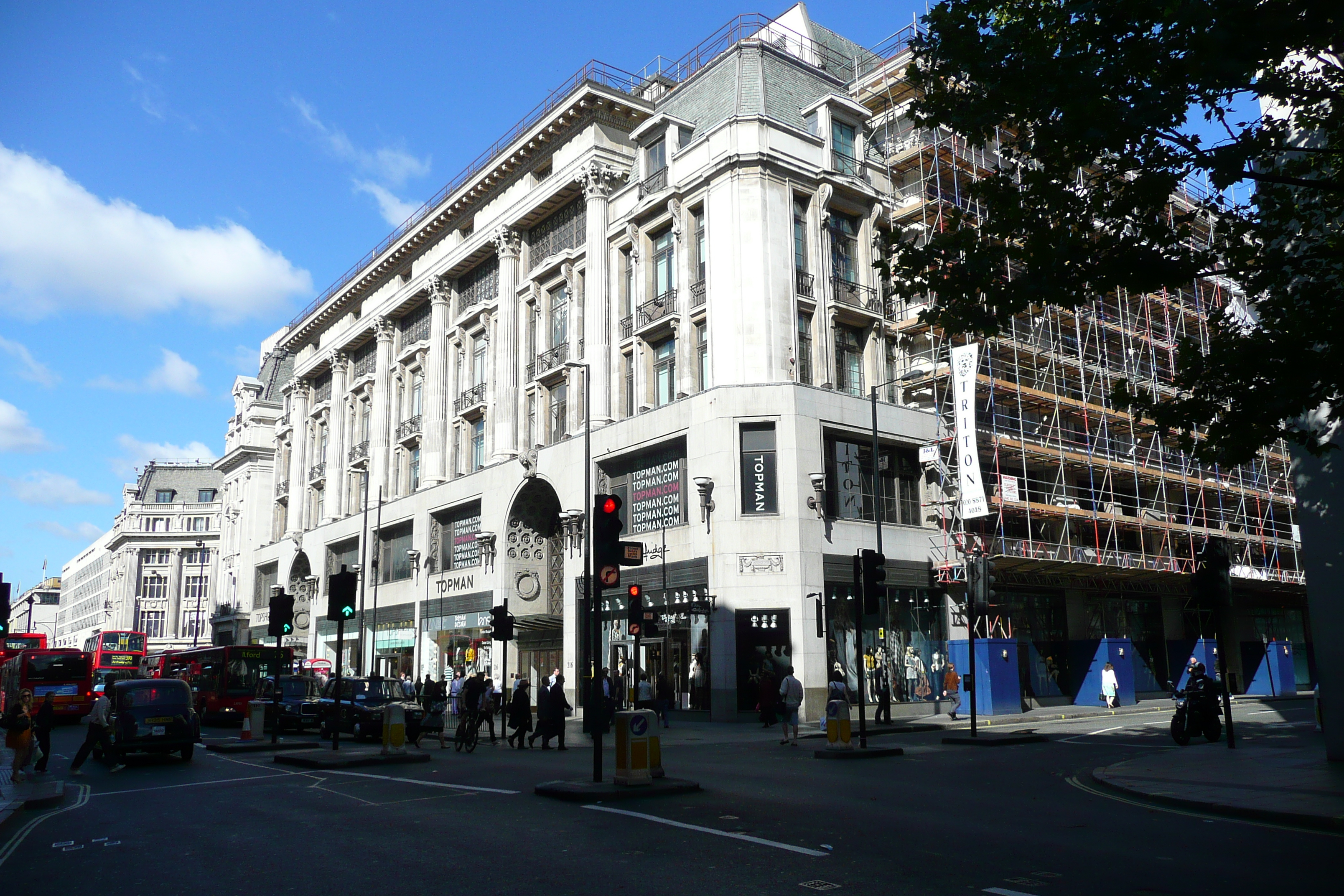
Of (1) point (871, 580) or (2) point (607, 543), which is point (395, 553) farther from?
(2) point (607, 543)

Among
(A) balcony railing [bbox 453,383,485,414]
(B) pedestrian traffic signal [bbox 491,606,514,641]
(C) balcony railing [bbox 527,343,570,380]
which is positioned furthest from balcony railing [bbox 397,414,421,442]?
(B) pedestrian traffic signal [bbox 491,606,514,641]

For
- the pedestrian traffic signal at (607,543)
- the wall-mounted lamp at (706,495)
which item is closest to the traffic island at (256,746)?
the pedestrian traffic signal at (607,543)

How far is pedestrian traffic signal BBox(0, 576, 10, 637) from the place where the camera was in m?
20.6

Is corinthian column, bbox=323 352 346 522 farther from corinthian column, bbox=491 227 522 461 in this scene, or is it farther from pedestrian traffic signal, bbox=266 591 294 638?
pedestrian traffic signal, bbox=266 591 294 638

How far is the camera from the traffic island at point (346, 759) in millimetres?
19391

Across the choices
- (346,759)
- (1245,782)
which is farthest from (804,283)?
(1245,782)

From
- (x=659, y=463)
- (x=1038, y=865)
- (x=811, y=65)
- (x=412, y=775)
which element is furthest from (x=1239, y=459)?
(x=811, y=65)

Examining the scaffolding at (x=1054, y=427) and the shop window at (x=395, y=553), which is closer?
the scaffolding at (x=1054, y=427)

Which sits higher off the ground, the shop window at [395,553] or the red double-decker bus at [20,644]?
the shop window at [395,553]

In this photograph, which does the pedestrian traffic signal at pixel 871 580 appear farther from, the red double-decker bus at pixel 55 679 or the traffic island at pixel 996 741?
the red double-decker bus at pixel 55 679

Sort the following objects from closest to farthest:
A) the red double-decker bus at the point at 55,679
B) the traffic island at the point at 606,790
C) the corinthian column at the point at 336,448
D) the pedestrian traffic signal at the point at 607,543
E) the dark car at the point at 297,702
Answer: the traffic island at the point at 606,790 < the pedestrian traffic signal at the point at 607,543 < the dark car at the point at 297,702 < the red double-decker bus at the point at 55,679 < the corinthian column at the point at 336,448

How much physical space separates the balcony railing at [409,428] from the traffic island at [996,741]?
40.7m

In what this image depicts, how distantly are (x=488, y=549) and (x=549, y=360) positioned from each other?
899cm

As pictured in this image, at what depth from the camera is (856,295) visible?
131 feet
